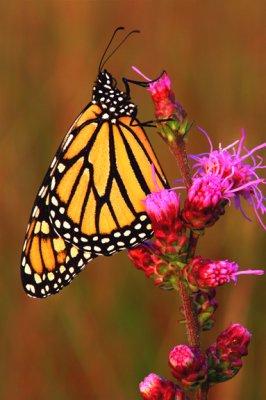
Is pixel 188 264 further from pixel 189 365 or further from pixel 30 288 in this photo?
pixel 30 288

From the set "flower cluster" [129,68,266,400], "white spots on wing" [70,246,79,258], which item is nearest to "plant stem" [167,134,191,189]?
"flower cluster" [129,68,266,400]

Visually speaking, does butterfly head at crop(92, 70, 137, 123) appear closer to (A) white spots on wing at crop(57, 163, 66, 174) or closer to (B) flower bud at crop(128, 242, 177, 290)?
(A) white spots on wing at crop(57, 163, 66, 174)

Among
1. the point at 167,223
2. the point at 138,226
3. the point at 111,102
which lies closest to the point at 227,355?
the point at 167,223

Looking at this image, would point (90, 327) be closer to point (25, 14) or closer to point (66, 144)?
point (66, 144)

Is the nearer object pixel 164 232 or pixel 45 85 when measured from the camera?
pixel 164 232

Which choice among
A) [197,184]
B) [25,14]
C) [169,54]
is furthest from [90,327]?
[25,14]

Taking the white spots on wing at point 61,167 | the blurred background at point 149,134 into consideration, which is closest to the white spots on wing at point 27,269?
the white spots on wing at point 61,167
